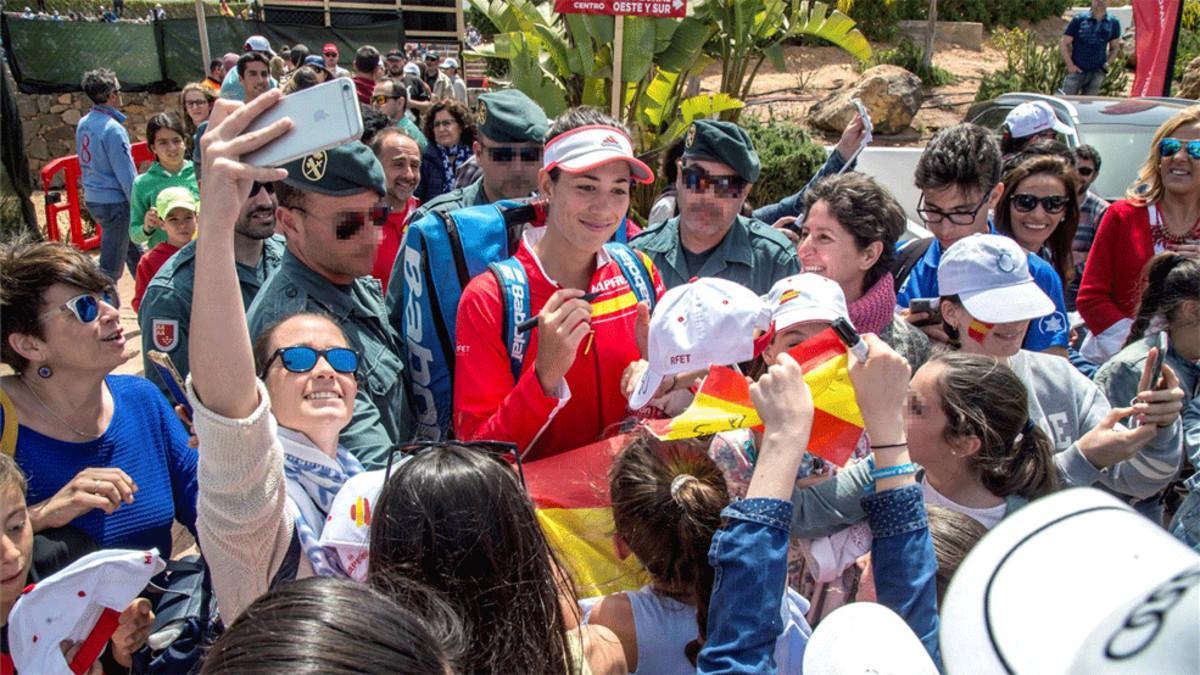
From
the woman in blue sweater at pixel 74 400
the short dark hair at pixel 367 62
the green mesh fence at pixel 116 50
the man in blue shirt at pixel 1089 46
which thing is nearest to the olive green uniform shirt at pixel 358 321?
the woman in blue sweater at pixel 74 400

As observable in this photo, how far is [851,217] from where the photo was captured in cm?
301

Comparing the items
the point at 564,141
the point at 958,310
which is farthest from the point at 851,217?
the point at 564,141

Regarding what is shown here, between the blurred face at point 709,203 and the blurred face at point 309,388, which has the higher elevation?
the blurred face at point 709,203

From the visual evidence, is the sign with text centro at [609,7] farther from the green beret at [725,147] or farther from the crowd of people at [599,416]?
the green beret at [725,147]

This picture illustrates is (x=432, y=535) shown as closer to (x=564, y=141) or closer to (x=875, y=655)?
(x=875, y=655)

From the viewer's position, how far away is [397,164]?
4.55 metres

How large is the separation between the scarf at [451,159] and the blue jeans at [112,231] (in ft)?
11.0

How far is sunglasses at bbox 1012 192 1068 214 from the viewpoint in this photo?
3.85m

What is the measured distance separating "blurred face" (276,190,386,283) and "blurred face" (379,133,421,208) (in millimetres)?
1903

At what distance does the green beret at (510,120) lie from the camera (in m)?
3.88

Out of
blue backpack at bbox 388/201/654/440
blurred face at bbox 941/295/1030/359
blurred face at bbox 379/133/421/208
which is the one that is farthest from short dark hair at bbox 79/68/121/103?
blurred face at bbox 941/295/1030/359

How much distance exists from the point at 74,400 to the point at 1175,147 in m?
4.51

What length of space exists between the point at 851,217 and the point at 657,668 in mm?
1713

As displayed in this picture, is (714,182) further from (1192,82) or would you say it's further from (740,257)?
(1192,82)
